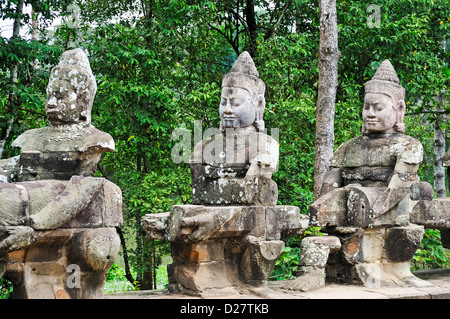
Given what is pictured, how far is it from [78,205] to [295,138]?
6.29 meters

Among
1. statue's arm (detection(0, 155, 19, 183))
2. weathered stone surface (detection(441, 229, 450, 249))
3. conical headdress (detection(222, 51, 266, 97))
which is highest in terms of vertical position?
conical headdress (detection(222, 51, 266, 97))

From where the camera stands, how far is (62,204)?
4945 millimetres

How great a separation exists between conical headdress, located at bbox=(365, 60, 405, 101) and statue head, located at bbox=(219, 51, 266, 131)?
4.45ft

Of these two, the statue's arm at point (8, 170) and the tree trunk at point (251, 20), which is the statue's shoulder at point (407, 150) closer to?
the statue's arm at point (8, 170)

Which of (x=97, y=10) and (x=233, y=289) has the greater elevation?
(x=97, y=10)

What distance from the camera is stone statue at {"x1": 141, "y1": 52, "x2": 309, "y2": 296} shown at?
5766 millimetres

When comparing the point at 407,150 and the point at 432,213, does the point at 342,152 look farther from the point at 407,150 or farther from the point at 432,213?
the point at 432,213

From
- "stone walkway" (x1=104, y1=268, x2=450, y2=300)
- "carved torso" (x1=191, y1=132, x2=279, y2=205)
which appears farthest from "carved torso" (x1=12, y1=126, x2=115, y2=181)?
"stone walkway" (x1=104, y1=268, x2=450, y2=300)

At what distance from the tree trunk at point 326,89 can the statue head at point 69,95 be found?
4662mm

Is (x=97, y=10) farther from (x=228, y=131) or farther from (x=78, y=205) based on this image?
(x=78, y=205)

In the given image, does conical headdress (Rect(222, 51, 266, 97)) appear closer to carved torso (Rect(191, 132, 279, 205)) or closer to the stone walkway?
carved torso (Rect(191, 132, 279, 205))

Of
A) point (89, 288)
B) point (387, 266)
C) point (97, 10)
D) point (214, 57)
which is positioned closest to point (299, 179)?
point (214, 57)

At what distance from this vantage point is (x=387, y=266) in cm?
673

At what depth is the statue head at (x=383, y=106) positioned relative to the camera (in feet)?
22.4
